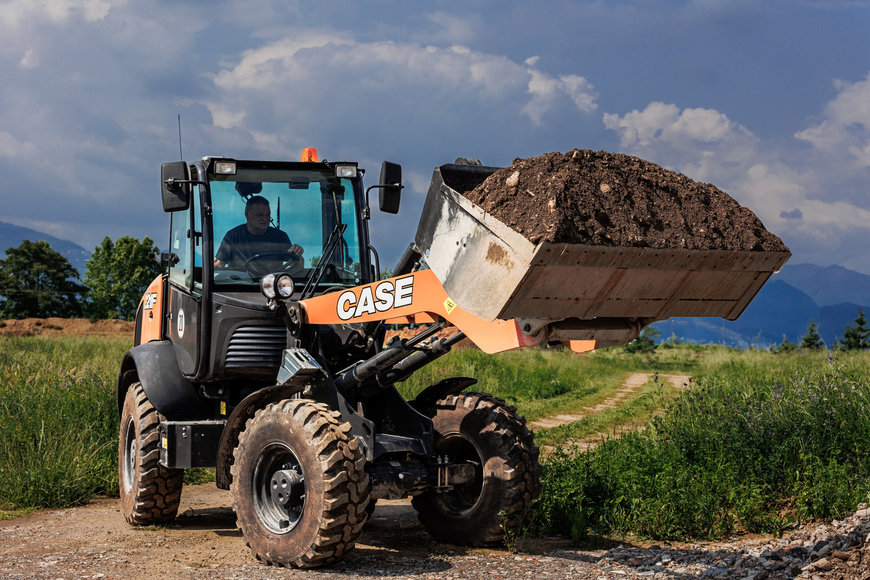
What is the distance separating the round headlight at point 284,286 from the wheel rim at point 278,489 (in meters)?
1.16

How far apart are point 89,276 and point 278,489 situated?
187ft

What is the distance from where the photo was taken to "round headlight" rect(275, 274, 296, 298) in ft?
21.5

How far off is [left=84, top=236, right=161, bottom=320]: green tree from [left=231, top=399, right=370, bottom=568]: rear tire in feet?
178

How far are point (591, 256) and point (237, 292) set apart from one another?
3368mm

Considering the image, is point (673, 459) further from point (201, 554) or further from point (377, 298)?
point (201, 554)

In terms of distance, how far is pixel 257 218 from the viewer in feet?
23.4

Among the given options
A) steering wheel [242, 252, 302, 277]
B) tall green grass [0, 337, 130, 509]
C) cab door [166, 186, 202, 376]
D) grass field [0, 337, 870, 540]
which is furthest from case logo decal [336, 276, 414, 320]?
tall green grass [0, 337, 130, 509]

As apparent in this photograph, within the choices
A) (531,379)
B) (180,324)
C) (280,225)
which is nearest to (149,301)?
(180,324)

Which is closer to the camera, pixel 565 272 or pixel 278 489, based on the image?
pixel 565 272

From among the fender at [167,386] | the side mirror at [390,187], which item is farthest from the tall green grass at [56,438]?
the side mirror at [390,187]

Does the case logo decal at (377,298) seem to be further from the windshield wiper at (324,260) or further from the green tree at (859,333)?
the green tree at (859,333)

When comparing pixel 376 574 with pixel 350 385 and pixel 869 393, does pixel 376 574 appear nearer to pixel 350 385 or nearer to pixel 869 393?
pixel 350 385

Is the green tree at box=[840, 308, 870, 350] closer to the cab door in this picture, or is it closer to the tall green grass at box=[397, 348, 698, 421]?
the tall green grass at box=[397, 348, 698, 421]

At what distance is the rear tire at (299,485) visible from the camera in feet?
18.2
